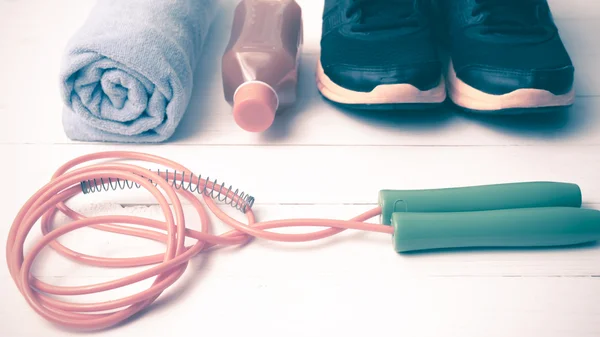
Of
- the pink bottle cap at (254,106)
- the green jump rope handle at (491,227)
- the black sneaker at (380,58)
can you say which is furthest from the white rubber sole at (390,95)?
the green jump rope handle at (491,227)

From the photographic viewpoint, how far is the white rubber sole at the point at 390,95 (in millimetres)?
801

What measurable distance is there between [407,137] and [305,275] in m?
0.29

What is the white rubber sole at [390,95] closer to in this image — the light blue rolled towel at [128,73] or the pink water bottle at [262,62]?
the pink water bottle at [262,62]

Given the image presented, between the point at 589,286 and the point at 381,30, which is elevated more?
the point at 381,30

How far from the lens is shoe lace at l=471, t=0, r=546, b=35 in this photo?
840 millimetres

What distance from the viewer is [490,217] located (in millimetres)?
667

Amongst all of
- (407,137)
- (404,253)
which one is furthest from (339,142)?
(404,253)

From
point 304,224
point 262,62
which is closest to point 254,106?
point 262,62

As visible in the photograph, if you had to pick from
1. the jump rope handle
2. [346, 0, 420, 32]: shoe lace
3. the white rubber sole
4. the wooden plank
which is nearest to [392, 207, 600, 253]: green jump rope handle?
the jump rope handle

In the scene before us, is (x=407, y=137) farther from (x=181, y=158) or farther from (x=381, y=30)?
(x=181, y=158)

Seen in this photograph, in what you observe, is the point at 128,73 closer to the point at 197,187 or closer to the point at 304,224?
the point at 197,187

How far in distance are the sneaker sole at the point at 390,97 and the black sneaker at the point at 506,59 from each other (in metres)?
0.05

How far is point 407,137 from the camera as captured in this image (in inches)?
33.5

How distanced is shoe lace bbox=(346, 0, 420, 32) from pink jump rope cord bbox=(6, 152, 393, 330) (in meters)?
0.30
